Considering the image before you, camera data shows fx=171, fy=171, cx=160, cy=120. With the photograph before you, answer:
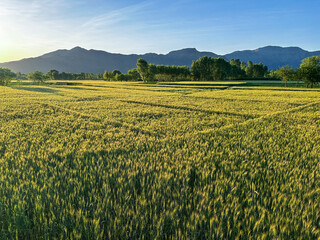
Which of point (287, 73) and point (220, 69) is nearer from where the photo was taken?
A: point (287, 73)

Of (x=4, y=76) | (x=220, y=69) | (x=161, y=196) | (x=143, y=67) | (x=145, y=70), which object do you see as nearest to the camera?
(x=161, y=196)

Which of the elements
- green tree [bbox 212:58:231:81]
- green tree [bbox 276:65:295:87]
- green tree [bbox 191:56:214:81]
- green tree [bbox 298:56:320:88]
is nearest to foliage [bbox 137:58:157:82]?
green tree [bbox 191:56:214:81]

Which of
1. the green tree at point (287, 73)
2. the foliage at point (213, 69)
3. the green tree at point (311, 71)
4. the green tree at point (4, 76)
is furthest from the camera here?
the foliage at point (213, 69)

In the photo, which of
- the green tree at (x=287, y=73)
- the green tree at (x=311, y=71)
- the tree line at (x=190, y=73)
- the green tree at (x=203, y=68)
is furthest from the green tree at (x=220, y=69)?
the green tree at (x=311, y=71)

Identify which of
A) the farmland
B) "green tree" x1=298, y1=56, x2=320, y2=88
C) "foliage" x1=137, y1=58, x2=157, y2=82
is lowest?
the farmland

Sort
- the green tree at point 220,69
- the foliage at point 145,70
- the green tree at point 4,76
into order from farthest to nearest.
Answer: the green tree at point 220,69 → the foliage at point 145,70 → the green tree at point 4,76

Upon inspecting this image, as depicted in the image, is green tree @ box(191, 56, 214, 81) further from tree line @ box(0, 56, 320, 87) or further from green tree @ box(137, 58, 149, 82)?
green tree @ box(137, 58, 149, 82)

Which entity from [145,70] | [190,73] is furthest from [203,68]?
[145,70]

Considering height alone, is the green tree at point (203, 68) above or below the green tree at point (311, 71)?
above

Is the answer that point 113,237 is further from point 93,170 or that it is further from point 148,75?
point 148,75

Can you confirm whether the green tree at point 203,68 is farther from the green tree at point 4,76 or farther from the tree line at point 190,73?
the green tree at point 4,76

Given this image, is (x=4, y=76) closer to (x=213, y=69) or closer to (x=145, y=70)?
(x=145, y=70)

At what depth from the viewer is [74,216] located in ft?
9.98

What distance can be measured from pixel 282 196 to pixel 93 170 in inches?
178
